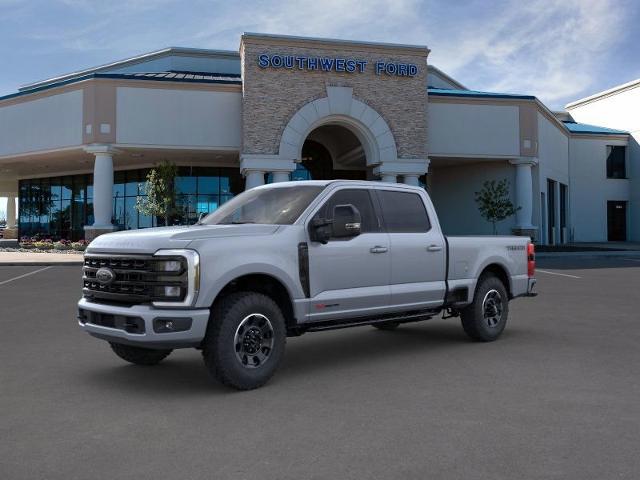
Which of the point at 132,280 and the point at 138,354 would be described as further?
the point at 138,354

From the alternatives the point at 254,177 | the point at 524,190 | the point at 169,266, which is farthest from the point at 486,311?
the point at 524,190

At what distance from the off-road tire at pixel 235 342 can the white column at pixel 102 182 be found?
2613cm

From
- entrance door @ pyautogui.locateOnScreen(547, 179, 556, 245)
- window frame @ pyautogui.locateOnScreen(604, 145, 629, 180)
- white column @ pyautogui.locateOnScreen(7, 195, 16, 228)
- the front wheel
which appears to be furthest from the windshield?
white column @ pyautogui.locateOnScreen(7, 195, 16, 228)

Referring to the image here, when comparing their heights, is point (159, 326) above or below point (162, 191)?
below

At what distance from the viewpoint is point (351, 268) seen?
→ 6836 millimetres

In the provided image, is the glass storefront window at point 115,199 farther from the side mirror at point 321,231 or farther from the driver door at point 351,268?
the side mirror at point 321,231

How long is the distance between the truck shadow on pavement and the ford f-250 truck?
294 mm

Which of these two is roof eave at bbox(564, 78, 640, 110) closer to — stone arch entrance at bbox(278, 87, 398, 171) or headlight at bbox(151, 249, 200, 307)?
stone arch entrance at bbox(278, 87, 398, 171)

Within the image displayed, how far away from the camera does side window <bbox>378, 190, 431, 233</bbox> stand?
7578mm

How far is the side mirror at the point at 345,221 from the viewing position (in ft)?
20.9

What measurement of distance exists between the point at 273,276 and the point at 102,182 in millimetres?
26700

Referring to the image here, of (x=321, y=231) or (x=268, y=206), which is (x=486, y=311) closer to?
(x=321, y=231)

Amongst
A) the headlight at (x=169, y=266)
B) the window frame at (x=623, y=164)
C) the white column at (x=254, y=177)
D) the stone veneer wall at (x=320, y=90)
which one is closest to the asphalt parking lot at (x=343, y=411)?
the headlight at (x=169, y=266)

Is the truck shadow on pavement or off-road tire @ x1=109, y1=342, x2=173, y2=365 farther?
off-road tire @ x1=109, y1=342, x2=173, y2=365
